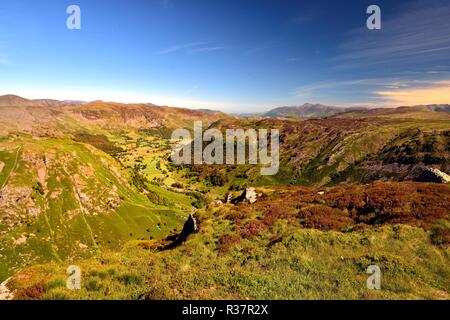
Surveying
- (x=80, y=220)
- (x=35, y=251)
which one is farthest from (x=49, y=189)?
(x=35, y=251)

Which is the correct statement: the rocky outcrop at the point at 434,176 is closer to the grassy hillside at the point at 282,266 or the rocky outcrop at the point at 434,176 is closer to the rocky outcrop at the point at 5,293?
the grassy hillside at the point at 282,266

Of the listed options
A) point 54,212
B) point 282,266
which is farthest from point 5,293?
point 54,212

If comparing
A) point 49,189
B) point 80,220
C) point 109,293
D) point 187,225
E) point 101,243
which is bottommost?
point 101,243

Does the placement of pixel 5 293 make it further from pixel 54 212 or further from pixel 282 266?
pixel 54 212

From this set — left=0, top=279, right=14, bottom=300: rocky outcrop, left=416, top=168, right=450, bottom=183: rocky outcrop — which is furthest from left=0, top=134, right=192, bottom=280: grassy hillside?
left=416, top=168, right=450, bottom=183: rocky outcrop

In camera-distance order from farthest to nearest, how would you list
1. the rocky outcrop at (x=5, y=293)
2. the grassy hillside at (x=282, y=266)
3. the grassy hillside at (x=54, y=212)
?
the grassy hillside at (x=54, y=212), the rocky outcrop at (x=5, y=293), the grassy hillside at (x=282, y=266)

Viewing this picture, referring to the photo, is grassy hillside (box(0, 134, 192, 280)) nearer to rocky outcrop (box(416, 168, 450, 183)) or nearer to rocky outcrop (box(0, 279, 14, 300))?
rocky outcrop (box(0, 279, 14, 300))

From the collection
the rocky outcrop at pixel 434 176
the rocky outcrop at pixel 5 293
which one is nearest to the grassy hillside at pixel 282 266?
the rocky outcrop at pixel 5 293

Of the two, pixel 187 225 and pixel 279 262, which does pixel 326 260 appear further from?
pixel 187 225
